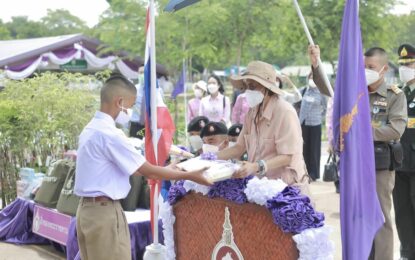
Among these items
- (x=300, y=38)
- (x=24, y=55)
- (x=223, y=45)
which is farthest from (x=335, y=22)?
(x=24, y=55)

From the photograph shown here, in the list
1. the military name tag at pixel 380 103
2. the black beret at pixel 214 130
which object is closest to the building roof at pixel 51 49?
the black beret at pixel 214 130

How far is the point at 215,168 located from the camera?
3.36 m

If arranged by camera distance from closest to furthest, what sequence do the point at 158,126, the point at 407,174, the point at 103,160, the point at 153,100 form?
the point at 103,160, the point at 153,100, the point at 158,126, the point at 407,174

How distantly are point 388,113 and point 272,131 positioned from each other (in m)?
1.24

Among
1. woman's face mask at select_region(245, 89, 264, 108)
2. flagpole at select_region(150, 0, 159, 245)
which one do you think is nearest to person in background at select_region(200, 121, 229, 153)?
flagpole at select_region(150, 0, 159, 245)

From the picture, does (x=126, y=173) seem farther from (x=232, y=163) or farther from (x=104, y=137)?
(x=232, y=163)

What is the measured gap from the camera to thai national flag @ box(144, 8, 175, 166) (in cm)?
443

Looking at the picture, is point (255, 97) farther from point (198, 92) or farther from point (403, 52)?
point (198, 92)

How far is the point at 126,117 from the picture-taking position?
397 cm

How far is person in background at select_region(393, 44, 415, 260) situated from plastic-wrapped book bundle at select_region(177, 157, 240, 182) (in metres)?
2.14

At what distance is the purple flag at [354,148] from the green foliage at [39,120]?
14.4ft

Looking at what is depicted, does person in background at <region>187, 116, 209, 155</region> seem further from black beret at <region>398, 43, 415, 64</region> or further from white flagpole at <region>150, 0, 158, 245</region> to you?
black beret at <region>398, 43, 415, 64</region>

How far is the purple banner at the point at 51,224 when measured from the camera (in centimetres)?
567

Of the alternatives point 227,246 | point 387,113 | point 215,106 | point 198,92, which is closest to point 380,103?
point 387,113
